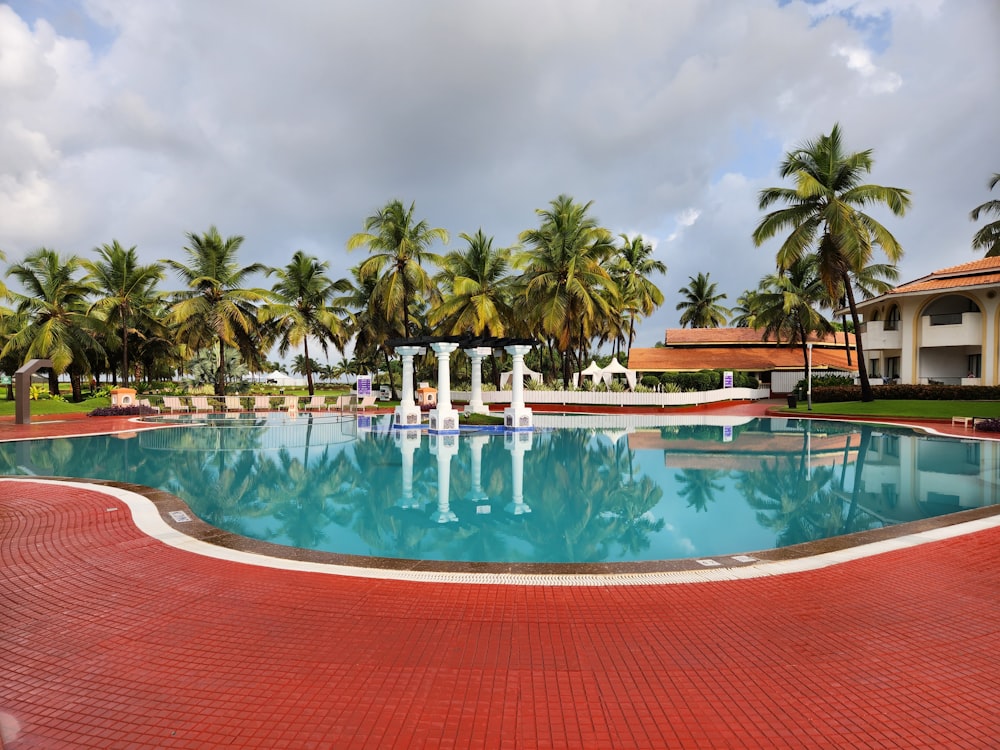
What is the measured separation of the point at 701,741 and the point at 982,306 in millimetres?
35680

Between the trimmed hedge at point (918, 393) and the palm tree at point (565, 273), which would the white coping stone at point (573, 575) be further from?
the trimmed hedge at point (918, 393)

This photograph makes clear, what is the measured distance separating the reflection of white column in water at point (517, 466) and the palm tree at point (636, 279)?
22981 mm

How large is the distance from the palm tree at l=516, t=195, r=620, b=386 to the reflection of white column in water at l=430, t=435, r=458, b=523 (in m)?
11.8

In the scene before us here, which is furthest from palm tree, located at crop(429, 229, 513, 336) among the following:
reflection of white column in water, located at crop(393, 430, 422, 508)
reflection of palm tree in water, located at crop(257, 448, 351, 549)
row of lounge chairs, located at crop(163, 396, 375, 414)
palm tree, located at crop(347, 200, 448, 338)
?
reflection of palm tree in water, located at crop(257, 448, 351, 549)

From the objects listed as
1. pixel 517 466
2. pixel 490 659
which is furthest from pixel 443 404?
pixel 490 659

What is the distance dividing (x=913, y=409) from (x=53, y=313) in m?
45.1

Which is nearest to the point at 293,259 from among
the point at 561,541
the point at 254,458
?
the point at 254,458

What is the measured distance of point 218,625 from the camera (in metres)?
4.47

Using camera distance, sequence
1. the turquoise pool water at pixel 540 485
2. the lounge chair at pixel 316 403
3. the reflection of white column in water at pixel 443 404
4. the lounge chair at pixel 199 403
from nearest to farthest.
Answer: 1. the turquoise pool water at pixel 540 485
2. the reflection of white column in water at pixel 443 404
3. the lounge chair at pixel 199 403
4. the lounge chair at pixel 316 403

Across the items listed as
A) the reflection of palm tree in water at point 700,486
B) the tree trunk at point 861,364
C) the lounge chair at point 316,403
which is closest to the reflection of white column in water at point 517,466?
the reflection of palm tree in water at point 700,486

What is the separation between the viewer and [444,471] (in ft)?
43.2

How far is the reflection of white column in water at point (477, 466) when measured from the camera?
34.4ft

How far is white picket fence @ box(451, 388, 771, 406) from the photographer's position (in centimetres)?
3145

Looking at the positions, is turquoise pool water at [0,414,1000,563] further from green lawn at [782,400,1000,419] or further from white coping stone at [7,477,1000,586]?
green lawn at [782,400,1000,419]
